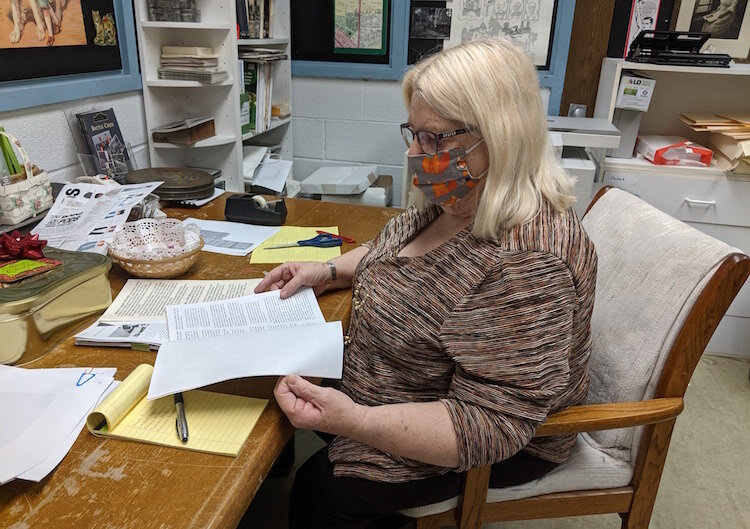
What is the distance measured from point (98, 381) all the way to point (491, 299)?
2.14ft

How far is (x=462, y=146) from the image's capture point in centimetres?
100

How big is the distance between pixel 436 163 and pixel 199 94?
1.57 m

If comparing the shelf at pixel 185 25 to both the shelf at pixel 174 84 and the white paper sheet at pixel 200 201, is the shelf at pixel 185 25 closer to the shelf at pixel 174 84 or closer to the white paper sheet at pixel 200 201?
the shelf at pixel 174 84

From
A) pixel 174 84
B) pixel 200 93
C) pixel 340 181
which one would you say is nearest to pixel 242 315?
pixel 174 84

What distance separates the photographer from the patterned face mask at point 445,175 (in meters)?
1.01

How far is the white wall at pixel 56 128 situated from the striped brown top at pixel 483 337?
121 cm

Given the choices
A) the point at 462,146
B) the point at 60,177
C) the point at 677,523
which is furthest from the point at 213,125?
the point at 677,523

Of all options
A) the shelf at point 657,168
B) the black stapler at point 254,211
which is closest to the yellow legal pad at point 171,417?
the black stapler at point 254,211

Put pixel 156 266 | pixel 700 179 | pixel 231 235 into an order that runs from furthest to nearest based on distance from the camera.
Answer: pixel 700 179
pixel 231 235
pixel 156 266

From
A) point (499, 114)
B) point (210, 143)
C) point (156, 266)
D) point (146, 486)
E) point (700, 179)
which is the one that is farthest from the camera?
point (700, 179)

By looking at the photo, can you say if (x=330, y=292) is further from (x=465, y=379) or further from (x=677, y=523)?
(x=677, y=523)

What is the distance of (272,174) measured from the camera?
2.66m

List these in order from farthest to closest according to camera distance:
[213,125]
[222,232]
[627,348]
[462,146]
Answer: [213,125]
[222,232]
[627,348]
[462,146]

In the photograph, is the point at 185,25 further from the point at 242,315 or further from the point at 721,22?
the point at 721,22
